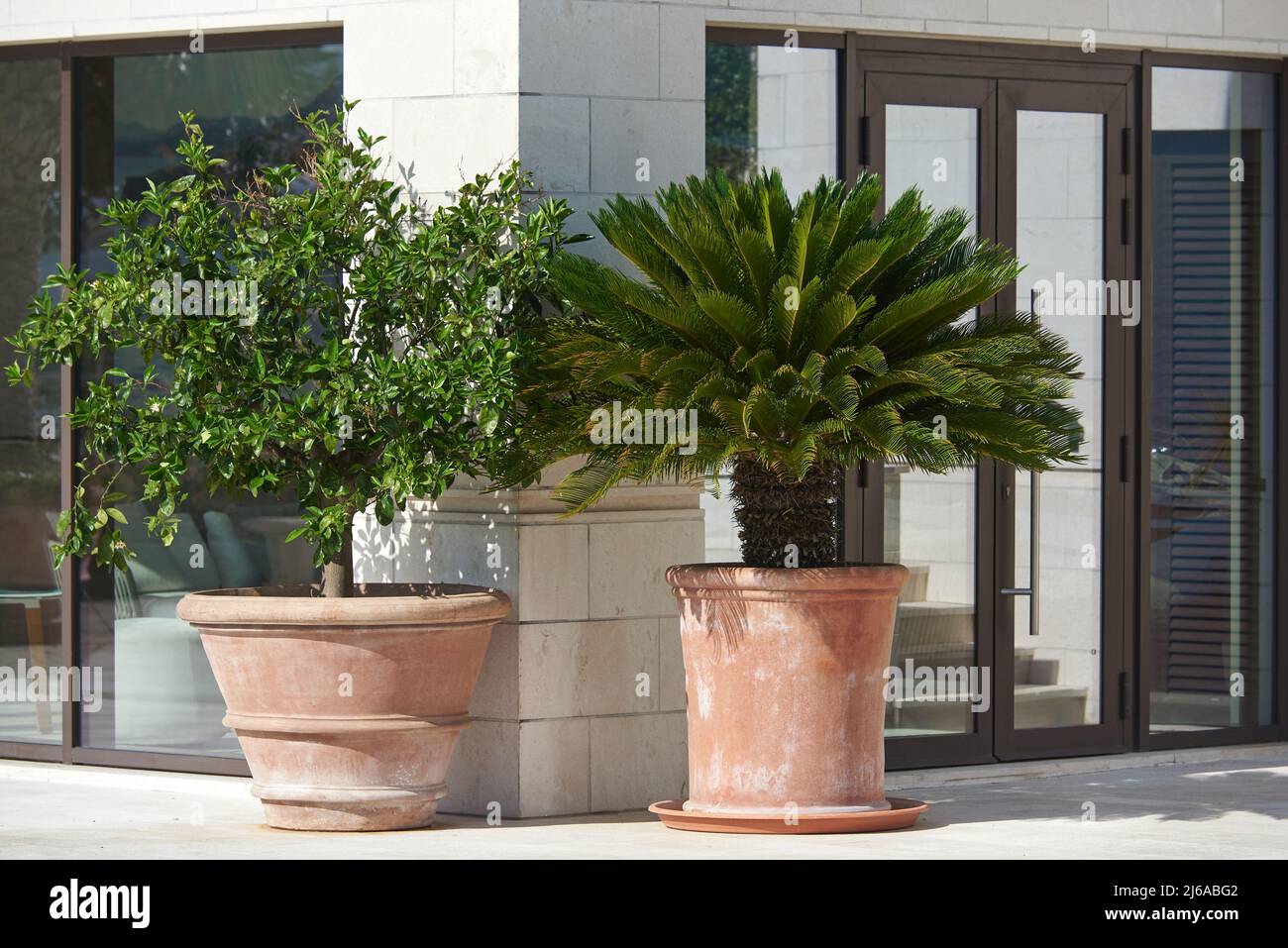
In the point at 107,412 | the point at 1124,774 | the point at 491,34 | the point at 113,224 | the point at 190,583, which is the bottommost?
the point at 1124,774

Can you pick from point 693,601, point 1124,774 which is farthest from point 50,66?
point 1124,774

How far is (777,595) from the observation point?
281 inches

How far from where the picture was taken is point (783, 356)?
7.04 m

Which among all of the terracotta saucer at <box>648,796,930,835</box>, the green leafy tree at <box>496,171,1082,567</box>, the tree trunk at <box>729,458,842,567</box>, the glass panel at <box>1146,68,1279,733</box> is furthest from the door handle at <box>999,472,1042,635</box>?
the tree trunk at <box>729,458,842,567</box>

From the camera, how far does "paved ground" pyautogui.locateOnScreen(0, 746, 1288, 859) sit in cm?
691

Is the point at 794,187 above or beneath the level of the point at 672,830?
above

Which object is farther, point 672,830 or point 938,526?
point 938,526

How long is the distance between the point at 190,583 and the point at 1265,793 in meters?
4.51

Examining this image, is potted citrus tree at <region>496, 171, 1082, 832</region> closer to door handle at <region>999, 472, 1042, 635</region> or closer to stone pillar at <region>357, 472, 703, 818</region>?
stone pillar at <region>357, 472, 703, 818</region>

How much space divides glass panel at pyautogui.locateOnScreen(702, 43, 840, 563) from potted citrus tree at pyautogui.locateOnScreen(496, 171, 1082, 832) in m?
1.03

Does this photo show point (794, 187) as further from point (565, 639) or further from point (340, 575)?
point (340, 575)

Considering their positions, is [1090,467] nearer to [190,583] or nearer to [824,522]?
[824,522]

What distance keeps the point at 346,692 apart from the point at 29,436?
2824 mm

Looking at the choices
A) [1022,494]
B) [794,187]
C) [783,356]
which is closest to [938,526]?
[1022,494]
